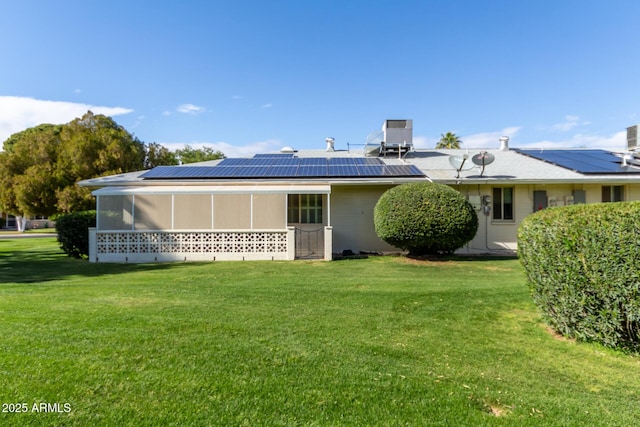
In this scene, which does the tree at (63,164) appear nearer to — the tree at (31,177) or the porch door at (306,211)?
the tree at (31,177)

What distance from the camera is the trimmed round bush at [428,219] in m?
11.1

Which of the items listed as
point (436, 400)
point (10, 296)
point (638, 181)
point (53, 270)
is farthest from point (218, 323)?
point (638, 181)

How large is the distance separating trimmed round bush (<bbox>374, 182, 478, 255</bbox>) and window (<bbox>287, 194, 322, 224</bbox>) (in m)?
3.55

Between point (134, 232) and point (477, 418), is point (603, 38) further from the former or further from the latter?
point (134, 232)

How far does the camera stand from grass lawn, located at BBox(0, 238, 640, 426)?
2881mm

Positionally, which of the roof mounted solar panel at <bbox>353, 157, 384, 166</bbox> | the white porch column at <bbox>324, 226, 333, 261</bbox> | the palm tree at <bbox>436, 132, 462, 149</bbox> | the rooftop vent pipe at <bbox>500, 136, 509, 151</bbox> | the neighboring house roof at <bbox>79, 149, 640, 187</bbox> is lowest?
the white porch column at <bbox>324, 226, 333, 261</bbox>

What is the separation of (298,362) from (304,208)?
1099 cm

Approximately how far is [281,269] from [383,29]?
48.5 ft

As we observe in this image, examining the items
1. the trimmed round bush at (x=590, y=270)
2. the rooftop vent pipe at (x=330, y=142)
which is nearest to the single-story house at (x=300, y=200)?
the rooftop vent pipe at (x=330, y=142)

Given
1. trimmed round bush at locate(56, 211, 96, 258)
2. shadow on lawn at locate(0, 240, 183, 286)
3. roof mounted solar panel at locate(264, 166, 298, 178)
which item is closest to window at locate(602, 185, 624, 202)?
roof mounted solar panel at locate(264, 166, 298, 178)

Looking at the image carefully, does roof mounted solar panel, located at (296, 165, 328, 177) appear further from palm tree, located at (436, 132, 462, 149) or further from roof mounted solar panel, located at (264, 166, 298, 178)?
palm tree, located at (436, 132, 462, 149)

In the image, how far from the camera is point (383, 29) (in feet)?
59.4

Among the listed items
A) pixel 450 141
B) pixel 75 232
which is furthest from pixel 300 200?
pixel 450 141

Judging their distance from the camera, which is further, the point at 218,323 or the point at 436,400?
the point at 218,323
